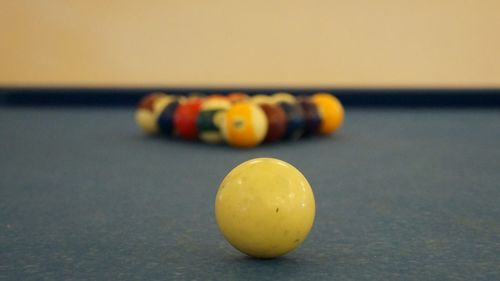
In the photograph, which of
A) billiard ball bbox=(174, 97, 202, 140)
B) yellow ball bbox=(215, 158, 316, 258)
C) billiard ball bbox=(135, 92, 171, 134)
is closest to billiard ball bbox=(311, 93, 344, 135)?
billiard ball bbox=(174, 97, 202, 140)

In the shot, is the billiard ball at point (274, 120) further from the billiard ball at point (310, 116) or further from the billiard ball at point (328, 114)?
the billiard ball at point (328, 114)

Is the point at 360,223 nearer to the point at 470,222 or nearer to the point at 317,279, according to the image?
the point at 470,222

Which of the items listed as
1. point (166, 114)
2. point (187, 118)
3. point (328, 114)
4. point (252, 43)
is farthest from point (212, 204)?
point (252, 43)

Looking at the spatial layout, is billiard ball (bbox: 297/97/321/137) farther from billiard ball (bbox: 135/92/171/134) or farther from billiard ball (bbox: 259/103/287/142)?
billiard ball (bbox: 135/92/171/134)

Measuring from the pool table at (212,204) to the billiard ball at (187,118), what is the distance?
10 centimetres

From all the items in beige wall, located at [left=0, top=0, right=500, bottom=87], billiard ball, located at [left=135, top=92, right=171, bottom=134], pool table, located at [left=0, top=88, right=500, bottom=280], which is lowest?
pool table, located at [left=0, top=88, right=500, bottom=280]

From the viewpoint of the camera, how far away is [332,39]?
7090mm

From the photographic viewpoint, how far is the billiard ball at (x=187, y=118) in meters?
4.65

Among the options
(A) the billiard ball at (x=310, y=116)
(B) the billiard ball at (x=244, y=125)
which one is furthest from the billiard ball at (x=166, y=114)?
(A) the billiard ball at (x=310, y=116)

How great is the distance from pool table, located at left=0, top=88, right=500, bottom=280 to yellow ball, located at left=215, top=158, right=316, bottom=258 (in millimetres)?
73

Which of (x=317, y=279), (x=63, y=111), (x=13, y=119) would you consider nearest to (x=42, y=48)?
(x=63, y=111)

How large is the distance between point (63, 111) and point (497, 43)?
15.1ft

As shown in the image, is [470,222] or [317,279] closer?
[317,279]

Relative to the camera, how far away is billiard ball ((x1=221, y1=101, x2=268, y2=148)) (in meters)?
4.31
